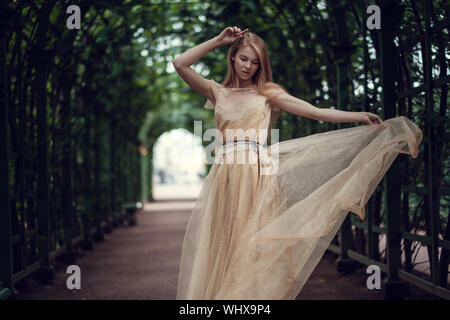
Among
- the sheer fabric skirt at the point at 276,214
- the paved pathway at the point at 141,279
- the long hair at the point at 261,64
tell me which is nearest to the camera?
the sheer fabric skirt at the point at 276,214

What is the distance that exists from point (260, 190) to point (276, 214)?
149 millimetres

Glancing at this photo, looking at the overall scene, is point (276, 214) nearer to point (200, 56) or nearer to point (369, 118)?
point (369, 118)

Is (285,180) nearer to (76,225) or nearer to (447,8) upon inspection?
(447,8)

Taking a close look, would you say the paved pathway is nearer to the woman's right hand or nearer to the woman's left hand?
the woman's left hand

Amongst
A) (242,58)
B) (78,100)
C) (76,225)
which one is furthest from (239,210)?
(76,225)

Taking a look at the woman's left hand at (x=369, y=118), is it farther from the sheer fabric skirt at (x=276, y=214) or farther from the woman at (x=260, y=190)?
the sheer fabric skirt at (x=276, y=214)

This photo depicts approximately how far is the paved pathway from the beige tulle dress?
1.79 meters

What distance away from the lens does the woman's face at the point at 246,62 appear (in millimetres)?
2951

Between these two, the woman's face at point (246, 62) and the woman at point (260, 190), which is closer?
the woman at point (260, 190)

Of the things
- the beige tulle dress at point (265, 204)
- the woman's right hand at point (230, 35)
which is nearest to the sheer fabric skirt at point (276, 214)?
the beige tulle dress at point (265, 204)

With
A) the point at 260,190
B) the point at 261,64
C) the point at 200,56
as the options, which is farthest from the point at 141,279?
the point at 261,64

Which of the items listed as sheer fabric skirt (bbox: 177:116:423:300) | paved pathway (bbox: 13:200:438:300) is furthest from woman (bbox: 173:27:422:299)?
paved pathway (bbox: 13:200:438:300)

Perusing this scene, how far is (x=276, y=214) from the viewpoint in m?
2.91

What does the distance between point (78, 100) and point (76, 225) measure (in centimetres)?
191
